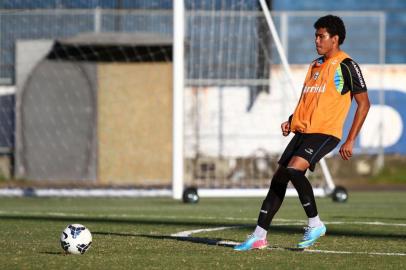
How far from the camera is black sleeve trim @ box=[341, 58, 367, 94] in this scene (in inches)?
326

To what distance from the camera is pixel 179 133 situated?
16.6 m

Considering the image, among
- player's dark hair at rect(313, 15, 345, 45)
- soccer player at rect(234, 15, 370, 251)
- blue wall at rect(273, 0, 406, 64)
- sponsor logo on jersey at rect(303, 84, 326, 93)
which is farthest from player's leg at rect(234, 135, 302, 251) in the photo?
blue wall at rect(273, 0, 406, 64)

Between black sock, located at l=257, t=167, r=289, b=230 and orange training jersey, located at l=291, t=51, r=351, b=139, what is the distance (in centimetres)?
37

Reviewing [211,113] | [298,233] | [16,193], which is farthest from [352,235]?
[211,113]

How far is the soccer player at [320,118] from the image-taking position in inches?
324

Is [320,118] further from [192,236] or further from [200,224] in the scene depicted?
[200,224]

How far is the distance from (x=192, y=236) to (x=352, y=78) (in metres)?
2.20

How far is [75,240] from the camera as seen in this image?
301 inches

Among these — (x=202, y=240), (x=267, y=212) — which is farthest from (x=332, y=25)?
(x=202, y=240)

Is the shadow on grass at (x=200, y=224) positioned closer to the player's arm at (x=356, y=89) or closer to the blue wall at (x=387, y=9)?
the player's arm at (x=356, y=89)

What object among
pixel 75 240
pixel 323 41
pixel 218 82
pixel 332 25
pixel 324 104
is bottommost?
pixel 75 240

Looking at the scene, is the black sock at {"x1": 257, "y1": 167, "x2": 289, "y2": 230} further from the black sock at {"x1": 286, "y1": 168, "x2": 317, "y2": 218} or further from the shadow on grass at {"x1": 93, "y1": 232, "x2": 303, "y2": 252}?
the shadow on grass at {"x1": 93, "y1": 232, "x2": 303, "y2": 252}

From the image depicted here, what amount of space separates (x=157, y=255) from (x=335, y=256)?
4.16ft

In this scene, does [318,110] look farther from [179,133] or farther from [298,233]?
[179,133]
